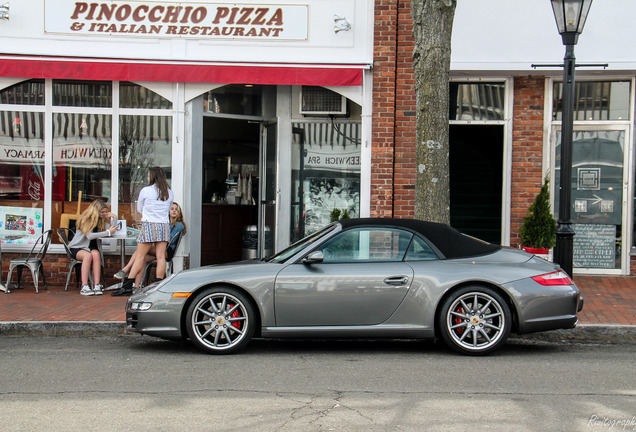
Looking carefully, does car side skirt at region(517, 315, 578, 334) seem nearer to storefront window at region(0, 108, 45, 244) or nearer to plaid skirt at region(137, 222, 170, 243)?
plaid skirt at region(137, 222, 170, 243)

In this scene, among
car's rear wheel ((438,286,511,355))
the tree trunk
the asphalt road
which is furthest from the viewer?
the tree trunk

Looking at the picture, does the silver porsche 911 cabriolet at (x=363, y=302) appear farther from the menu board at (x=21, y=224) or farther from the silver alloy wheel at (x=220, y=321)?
the menu board at (x=21, y=224)

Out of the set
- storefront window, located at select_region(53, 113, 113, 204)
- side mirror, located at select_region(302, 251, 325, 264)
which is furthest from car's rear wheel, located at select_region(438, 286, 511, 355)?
storefront window, located at select_region(53, 113, 113, 204)

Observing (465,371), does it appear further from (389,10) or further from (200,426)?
(389,10)

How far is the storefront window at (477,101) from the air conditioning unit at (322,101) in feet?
5.93

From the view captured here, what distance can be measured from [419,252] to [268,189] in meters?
5.76

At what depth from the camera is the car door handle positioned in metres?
6.86

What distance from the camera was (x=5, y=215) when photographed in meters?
11.5

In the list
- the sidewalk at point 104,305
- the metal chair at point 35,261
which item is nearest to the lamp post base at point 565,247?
the sidewalk at point 104,305

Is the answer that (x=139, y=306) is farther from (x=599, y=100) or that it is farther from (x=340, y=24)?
(x=599, y=100)

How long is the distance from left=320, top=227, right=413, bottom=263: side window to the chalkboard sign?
573 cm

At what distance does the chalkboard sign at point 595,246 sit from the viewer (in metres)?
11.8

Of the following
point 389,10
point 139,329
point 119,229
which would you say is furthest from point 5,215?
point 389,10

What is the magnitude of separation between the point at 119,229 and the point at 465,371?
20.9ft
